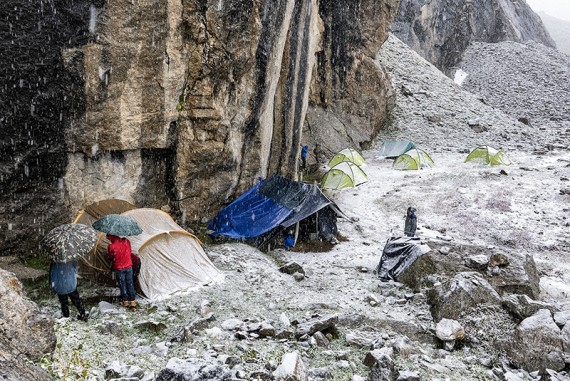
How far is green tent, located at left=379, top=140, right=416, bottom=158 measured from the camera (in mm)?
27703

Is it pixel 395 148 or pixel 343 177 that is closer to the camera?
pixel 343 177

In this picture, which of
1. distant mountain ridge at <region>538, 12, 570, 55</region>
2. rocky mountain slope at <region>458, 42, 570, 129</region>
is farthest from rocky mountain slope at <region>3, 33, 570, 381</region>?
distant mountain ridge at <region>538, 12, 570, 55</region>

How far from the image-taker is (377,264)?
41.7 ft

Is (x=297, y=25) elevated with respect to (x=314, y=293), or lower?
elevated

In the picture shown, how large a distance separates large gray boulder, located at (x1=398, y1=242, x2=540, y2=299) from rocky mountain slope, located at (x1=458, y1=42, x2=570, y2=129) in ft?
98.0

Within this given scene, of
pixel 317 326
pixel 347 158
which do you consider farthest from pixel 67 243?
pixel 347 158

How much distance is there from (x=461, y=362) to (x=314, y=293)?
11.6 feet

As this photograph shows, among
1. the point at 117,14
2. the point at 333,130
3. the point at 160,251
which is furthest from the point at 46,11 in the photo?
the point at 333,130

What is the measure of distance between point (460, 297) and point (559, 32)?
142m

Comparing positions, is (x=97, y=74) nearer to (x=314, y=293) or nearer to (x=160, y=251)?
(x=160, y=251)

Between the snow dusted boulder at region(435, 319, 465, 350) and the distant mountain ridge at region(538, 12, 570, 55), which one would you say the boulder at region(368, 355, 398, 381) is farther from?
the distant mountain ridge at region(538, 12, 570, 55)

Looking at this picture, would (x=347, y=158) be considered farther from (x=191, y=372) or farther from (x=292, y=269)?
(x=191, y=372)

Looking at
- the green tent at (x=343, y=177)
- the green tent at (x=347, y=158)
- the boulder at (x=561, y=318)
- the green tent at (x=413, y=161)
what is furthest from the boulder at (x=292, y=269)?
the green tent at (x=413, y=161)

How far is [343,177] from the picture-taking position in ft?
70.4
